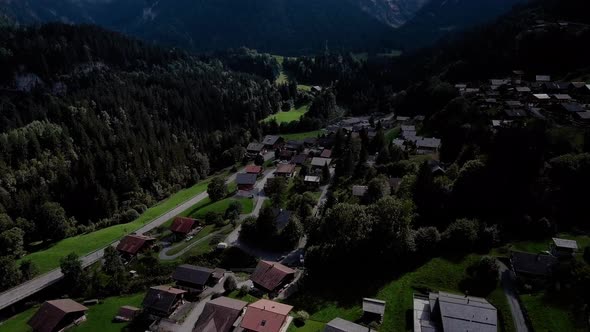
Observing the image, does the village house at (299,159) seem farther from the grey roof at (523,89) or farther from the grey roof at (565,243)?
the grey roof at (565,243)

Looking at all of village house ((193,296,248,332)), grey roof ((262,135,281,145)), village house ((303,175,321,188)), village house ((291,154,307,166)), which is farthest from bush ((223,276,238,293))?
grey roof ((262,135,281,145))

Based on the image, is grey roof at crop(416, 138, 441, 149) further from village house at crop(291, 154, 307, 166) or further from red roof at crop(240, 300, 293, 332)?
red roof at crop(240, 300, 293, 332)

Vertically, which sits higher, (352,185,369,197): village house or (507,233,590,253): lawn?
(352,185,369,197): village house

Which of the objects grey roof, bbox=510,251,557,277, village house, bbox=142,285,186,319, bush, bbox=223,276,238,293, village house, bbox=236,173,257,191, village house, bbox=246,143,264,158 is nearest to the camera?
grey roof, bbox=510,251,557,277

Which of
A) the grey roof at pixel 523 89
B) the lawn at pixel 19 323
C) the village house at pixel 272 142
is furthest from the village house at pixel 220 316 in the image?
the grey roof at pixel 523 89

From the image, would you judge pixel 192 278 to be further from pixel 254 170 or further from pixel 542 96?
pixel 542 96

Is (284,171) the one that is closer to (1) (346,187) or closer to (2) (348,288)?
(1) (346,187)

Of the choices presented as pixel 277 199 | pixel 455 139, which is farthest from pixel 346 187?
pixel 455 139
